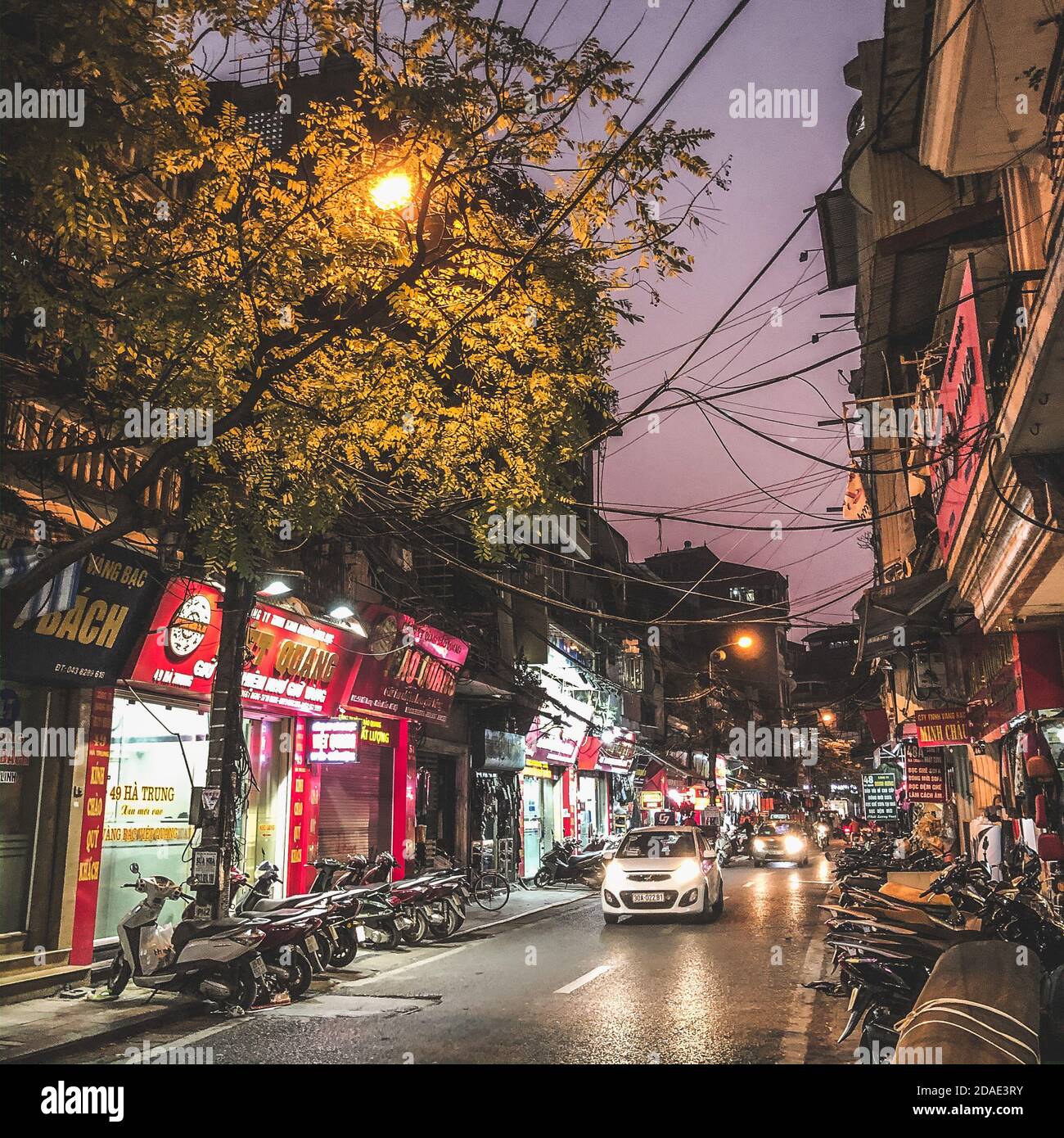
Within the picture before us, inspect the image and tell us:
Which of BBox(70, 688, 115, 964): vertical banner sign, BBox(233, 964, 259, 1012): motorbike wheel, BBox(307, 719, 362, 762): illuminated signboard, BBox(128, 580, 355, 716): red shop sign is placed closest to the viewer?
BBox(233, 964, 259, 1012): motorbike wheel

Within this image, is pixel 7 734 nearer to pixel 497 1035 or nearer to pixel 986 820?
pixel 497 1035

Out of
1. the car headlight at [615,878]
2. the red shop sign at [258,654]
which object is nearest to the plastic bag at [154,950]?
the red shop sign at [258,654]

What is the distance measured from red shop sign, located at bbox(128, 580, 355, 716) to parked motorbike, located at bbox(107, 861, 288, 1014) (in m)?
2.98

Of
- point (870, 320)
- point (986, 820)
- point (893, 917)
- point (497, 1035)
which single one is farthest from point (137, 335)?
point (870, 320)

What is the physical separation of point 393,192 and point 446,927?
11043 mm

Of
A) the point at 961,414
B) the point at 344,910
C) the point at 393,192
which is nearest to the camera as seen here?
the point at 393,192

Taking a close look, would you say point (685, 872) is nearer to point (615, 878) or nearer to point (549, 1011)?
point (615, 878)

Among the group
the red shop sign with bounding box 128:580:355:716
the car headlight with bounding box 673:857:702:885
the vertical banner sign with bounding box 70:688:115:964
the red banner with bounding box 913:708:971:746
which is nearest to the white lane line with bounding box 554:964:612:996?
the car headlight with bounding box 673:857:702:885

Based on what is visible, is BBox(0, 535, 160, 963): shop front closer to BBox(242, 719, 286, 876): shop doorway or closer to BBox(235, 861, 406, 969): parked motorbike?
BBox(235, 861, 406, 969): parked motorbike

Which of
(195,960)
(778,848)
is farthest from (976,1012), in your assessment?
(778,848)

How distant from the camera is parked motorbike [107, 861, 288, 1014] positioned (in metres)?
8.73

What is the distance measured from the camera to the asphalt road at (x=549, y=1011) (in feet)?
23.7

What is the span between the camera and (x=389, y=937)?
13.1 meters

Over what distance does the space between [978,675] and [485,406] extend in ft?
36.7
